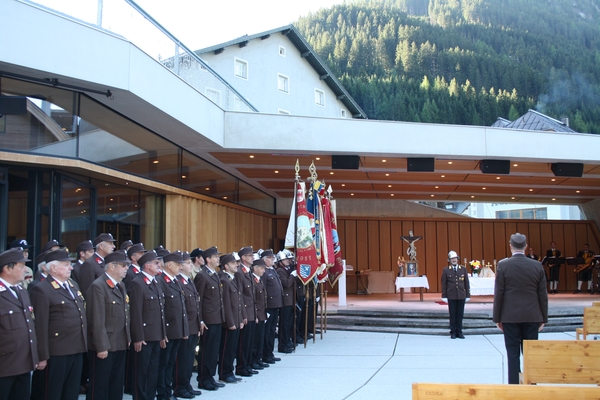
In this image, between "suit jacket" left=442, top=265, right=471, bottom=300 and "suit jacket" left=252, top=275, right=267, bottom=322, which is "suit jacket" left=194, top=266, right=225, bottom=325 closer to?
"suit jacket" left=252, top=275, right=267, bottom=322

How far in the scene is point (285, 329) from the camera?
1024 cm

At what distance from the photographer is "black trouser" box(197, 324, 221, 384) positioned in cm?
738

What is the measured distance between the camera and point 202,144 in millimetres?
12906

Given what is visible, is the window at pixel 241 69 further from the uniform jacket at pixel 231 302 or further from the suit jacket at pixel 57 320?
the suit jacket at pixel 57 320

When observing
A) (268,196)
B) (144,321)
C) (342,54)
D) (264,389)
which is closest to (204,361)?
(264,389)

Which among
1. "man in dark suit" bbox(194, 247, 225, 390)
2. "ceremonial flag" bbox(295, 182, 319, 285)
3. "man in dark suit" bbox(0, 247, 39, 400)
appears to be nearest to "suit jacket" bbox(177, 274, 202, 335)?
"man in dark suit" bbox(194, 247, 225, 390)

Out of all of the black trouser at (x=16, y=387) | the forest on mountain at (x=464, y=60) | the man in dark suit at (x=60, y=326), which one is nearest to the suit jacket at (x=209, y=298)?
the man in dark suit at (x=60, y=326)

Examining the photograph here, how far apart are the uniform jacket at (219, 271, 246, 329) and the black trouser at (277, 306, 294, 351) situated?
218 centimetres

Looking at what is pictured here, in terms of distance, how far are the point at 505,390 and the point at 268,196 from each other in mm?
19142

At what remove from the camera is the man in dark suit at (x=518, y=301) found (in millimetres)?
6133

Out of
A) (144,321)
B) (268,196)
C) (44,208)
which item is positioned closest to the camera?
(144,321)

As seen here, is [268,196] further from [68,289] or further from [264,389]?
[68,289]

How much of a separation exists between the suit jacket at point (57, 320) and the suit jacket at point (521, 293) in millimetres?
4167

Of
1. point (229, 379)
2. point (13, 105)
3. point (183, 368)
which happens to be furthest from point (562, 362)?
point (13, 105)
